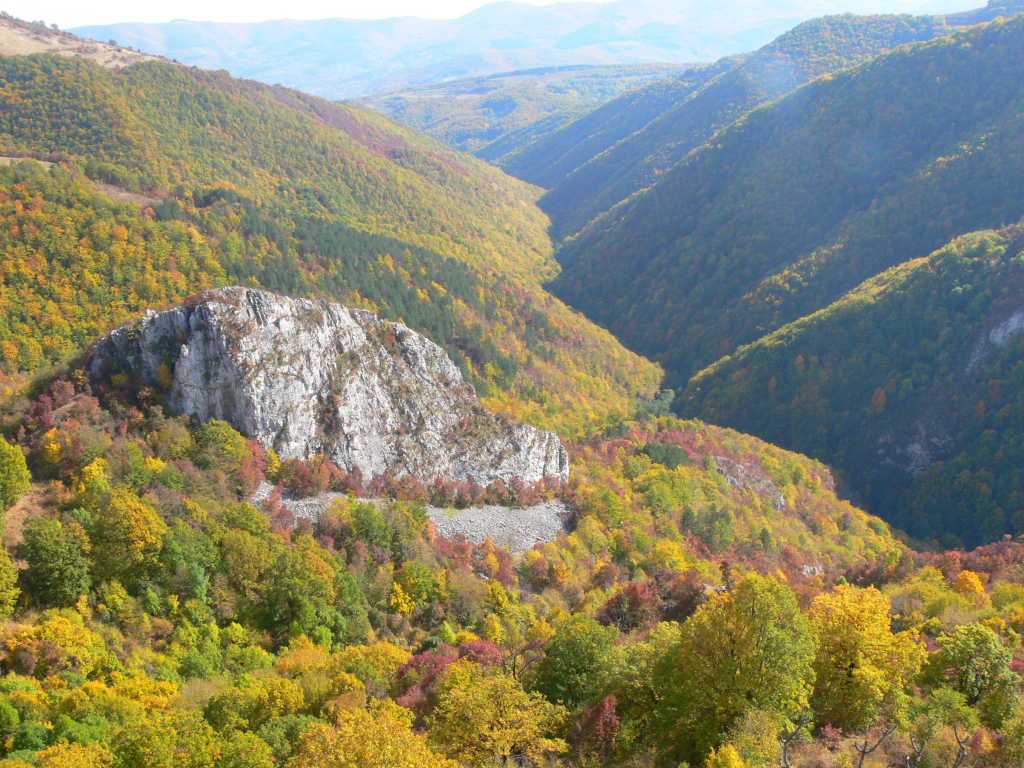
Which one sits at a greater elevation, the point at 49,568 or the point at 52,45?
the point at 52,45

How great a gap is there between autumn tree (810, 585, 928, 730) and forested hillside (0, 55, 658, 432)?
2909 inches

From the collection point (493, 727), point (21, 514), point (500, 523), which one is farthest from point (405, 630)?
point (21, 514)

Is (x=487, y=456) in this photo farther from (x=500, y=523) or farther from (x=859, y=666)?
(x=859, y=666)

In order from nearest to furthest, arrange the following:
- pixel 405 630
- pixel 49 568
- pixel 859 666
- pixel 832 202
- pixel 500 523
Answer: pixel 859 666 → pixel 49 568 → pixel 405 630 → pixel 500 523 → pixel 832 202

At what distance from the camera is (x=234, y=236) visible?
9794cm

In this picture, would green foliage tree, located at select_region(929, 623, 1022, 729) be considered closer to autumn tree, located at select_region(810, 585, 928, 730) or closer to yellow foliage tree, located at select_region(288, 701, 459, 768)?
autumn tree, located at select_region(810, 585, 928, 730)

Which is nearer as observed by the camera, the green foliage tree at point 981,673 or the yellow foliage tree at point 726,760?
the yellow foliage tree at point 726,760

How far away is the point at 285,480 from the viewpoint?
57.9 meters

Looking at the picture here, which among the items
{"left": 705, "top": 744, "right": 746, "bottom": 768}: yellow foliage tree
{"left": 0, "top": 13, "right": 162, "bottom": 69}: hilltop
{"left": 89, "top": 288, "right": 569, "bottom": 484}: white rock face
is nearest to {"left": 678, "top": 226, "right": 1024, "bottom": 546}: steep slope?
{"left": 89, "top": 288, "right": 569, "bottom": 484}: white rock face

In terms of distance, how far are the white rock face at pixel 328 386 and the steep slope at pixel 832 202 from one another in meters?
94.4

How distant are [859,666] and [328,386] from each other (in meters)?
52.3

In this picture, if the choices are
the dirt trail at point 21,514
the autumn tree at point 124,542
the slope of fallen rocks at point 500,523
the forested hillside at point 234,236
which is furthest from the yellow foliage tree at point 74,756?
the forested hillside at point 234,236

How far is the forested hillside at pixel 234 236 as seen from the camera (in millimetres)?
81062

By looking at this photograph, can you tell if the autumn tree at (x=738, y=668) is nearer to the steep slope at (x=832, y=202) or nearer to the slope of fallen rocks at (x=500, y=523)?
the slope of fallen rocks at (x=500, y=523)
